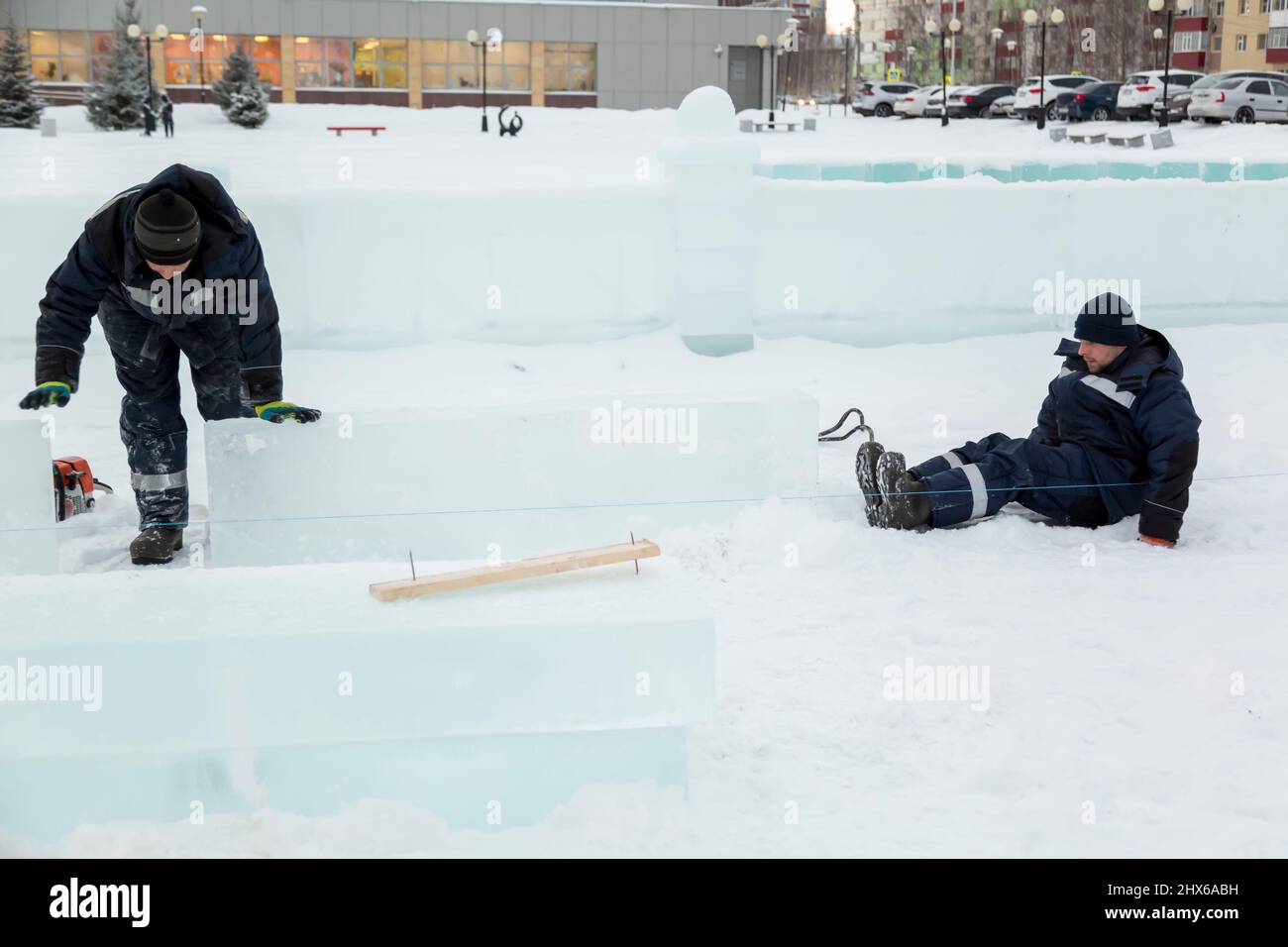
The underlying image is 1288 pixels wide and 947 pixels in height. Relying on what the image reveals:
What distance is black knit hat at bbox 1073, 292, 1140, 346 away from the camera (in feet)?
15.9

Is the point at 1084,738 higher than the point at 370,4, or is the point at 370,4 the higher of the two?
the point at 370,4

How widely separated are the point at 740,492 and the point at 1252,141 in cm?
2109

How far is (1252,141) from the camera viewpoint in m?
22.9

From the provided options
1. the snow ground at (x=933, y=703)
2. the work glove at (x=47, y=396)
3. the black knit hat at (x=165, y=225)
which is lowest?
the snow ground at (x=933, y=703)

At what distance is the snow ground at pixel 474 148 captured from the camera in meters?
17.5

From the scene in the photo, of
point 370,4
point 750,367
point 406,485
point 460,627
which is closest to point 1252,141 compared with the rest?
point 750,367

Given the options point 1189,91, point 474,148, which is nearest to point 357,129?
point 474,148

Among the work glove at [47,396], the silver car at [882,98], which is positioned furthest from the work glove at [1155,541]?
the silver car at [882,98]

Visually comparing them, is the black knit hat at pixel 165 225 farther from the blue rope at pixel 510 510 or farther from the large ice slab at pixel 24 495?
the blue rope at pixel 510 510

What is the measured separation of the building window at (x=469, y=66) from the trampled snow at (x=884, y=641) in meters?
37.4

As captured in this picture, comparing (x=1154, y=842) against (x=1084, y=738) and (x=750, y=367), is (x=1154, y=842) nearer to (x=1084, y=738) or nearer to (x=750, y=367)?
(x=1084, y=738)

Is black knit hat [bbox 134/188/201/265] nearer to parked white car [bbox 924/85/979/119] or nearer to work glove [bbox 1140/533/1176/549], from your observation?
work glove [bbox 1140/533/1176/549]

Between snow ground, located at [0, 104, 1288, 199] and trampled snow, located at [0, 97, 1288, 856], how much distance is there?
6.09 metres
